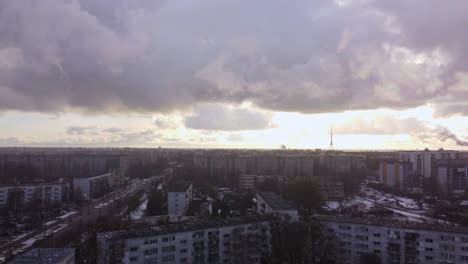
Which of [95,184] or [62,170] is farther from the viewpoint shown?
[62,170]

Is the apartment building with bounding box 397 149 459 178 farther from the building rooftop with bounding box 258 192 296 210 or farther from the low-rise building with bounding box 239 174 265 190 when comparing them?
the building rooftop with bounding box 258 192 296 210

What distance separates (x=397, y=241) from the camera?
31.8 ft

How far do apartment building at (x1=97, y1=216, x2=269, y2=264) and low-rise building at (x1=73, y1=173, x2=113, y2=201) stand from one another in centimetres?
1482

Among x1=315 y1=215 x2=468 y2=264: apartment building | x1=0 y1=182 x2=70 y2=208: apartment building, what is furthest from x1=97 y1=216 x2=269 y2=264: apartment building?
x1=0 y1=182 x2=70 y2=208: apartment building

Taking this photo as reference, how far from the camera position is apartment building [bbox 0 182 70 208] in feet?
62.6

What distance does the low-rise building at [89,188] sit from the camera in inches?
875

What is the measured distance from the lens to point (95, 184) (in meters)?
24.2

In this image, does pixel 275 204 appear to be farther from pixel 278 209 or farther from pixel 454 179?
pixel 454 179

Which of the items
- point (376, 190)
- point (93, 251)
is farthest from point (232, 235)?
point (376, 190)

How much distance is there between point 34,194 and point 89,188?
3636mm

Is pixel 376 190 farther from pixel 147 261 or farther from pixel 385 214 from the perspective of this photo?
pixel 147 261

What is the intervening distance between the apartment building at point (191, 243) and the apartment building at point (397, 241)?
215 centimetres

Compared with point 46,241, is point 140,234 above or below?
above

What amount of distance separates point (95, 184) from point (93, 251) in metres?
16.4
